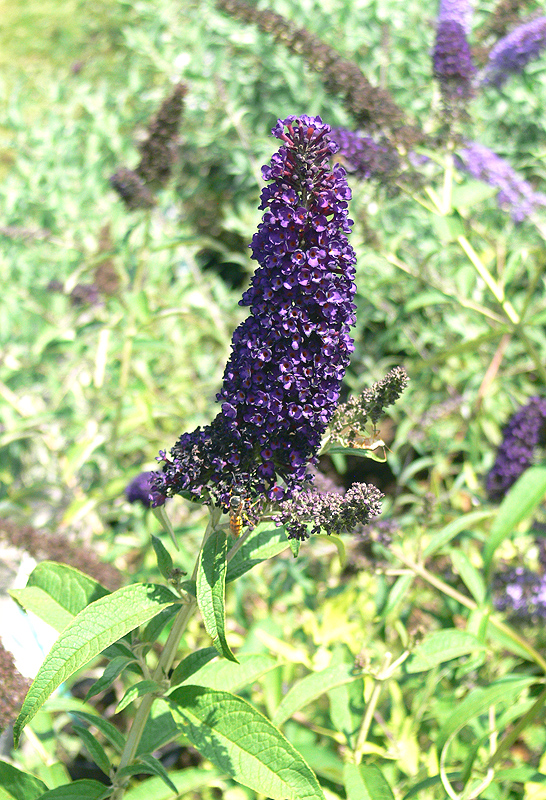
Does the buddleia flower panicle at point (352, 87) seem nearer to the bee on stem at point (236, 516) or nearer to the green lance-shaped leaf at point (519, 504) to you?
the green lance-shaped leaf at point (519, 504)

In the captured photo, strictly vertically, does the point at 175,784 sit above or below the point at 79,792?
below

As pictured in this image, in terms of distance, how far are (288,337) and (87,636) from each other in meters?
0.73

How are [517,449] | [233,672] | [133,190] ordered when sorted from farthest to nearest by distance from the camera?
[133,190] → [517,449] → [233,672]

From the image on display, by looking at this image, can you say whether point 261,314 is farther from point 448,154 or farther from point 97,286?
point 97,286

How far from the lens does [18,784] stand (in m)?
1.82

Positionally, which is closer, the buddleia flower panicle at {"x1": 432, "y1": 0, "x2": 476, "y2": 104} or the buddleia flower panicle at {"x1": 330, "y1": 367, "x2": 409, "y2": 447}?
the buddleia flower panicle at {"x1": 330, "y1": 367, "x2": 409, "y2": 447}

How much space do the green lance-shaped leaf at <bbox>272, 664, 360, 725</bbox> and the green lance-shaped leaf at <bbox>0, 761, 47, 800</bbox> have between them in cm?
65

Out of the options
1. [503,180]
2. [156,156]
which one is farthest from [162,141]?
[503,180]

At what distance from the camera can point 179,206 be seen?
20.4ft

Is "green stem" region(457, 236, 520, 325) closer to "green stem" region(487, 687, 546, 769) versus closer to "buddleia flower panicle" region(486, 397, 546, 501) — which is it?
"buddleia flower panicle" region(486, 397, 546, 501)

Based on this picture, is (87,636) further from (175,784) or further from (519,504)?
(519,504)

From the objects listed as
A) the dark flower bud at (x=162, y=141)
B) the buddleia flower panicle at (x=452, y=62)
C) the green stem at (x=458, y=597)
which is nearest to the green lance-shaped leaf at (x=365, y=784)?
the green stem at (x=458, y=597)

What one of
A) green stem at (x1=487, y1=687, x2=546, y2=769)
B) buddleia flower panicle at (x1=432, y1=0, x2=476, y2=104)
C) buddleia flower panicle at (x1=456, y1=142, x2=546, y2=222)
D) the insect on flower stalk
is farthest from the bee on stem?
buddleia flower panicle at (x1=456, y1=142, x2=546, y2=222)

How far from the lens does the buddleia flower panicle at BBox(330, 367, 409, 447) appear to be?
5.40ft
